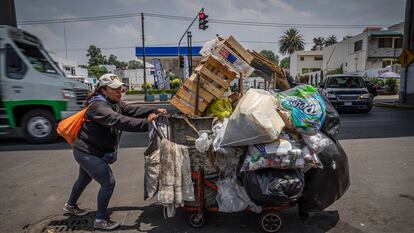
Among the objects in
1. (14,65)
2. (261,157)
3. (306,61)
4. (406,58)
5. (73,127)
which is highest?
(306,61)

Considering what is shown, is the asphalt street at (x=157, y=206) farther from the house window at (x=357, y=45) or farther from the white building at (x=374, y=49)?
the house window at (x=357, y=45)

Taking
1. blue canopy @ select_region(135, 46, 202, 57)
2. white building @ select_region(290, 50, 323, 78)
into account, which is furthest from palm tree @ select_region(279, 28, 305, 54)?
blue canopy @ select_region(135, 46, 202, 57)

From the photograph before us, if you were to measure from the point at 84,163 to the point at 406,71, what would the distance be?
1828 cm

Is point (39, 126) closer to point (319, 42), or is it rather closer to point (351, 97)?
point (351, 97)

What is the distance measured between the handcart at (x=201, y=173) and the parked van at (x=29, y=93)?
6.19 m

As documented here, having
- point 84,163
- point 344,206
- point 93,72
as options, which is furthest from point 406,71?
point 93,72

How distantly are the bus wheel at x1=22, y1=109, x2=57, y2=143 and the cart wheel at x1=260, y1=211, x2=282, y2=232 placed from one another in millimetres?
7178

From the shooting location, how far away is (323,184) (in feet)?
9.89

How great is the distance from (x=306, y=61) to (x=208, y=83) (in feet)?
213

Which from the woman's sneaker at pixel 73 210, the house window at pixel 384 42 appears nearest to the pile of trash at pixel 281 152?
the woman's sneaker at pixel 73 210

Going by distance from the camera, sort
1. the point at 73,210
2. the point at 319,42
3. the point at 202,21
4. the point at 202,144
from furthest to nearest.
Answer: the point at 319,42 < the point at 202,21 < the point at 73,210 < the point at 202,144

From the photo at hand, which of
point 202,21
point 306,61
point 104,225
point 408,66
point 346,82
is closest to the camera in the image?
point 104,225

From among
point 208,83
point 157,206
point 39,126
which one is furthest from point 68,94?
point 208,83

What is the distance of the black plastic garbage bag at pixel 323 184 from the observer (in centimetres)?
302
